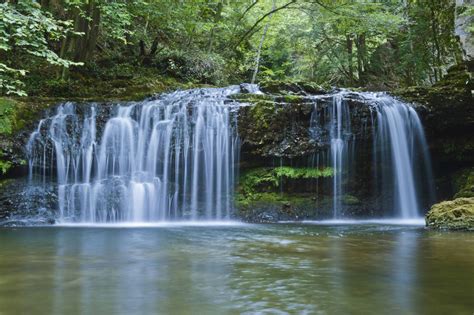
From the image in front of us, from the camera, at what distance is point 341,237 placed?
787 centimetres

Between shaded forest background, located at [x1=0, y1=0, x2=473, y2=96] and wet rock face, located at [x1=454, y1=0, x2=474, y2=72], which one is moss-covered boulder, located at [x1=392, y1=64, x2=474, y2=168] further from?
shaded forest background, located at [x1=0, y1=0, x2=473, y2=96]

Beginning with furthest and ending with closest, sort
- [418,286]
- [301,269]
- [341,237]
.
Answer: [341,237] → [301,269] → [418,286]

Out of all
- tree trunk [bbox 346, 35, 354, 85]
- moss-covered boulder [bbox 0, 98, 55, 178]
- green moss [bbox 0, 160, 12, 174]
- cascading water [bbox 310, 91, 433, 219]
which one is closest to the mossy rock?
cascading water [bbox 310, 91, 433, 219]

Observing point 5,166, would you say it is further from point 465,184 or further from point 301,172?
point 465,184

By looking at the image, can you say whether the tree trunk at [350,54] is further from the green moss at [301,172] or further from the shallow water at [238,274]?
the shallow water at [238,274]

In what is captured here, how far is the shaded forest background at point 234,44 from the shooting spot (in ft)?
49.6

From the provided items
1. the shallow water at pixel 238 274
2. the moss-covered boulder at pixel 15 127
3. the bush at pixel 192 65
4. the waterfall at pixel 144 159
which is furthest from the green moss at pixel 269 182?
the bush at pixel 192 65

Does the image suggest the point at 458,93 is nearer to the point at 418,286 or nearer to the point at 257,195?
the point at 257,195

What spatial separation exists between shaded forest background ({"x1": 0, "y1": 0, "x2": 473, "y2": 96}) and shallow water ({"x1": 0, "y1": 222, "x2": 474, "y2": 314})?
7.54 m

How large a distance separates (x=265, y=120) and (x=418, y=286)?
807 centimetres

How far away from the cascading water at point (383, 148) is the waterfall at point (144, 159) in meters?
2.60

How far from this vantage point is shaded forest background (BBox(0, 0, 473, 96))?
15.1 m

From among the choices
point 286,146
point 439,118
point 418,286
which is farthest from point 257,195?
point 418,286

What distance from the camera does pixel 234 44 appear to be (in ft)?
72.8
